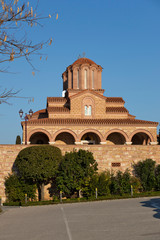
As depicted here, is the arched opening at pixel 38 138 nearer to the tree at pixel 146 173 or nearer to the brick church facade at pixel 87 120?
the brick church facade at pixel 87 120

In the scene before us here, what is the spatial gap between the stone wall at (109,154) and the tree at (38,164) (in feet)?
3.68

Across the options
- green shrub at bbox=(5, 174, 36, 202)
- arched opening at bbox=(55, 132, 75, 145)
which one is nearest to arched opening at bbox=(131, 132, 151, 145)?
arched opening at bbox=(55, 132, 75, 145)

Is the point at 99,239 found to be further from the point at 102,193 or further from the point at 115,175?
the point at 115,175

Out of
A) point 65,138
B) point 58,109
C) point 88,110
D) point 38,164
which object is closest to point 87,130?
point 65,138

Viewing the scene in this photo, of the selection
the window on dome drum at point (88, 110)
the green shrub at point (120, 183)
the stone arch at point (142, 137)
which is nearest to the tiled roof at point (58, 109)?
the window on dome drum at point (88, 110)

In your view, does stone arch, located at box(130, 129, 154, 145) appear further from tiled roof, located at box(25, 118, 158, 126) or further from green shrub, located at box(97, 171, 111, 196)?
green shrub, located at box(97, 171, 111, 196)

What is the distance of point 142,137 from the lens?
3603 cm

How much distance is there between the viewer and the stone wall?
22.7m

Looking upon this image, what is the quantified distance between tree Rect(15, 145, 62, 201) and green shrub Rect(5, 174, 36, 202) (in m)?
0.36

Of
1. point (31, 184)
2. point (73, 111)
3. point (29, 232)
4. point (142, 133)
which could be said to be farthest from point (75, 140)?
point (29, 232)

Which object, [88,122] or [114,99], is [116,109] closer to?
[114,99]

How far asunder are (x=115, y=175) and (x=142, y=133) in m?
12.6

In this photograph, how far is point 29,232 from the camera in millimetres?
9789

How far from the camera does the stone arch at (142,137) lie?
33731mm
